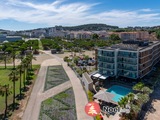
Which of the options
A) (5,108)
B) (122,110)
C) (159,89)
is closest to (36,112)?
(5,108)

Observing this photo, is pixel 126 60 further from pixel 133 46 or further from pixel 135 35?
pixel 135 35

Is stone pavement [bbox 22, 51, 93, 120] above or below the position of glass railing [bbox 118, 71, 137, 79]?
below

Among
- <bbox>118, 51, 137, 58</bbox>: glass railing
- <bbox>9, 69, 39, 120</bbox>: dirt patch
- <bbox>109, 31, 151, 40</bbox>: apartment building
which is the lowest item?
<bbox>9, 69, 39, 120</bbox>: dirt patch

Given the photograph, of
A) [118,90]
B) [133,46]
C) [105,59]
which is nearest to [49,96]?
[118,90]

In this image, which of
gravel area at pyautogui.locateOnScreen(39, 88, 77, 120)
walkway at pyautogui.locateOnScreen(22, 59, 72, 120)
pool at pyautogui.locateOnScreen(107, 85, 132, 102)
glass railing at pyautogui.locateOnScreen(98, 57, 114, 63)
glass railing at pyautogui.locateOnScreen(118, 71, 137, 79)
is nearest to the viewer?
gravel area at pyautogui.locateOnScreen(39, 88, 77, 120)

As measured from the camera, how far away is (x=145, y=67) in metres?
60.0

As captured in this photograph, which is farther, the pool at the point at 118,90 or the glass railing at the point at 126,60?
the glass railing at the point at 126,60

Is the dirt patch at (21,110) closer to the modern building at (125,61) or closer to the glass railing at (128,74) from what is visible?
the modern building at (125,61)

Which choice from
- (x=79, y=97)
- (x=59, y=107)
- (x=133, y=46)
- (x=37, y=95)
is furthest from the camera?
(x=133, y=46)

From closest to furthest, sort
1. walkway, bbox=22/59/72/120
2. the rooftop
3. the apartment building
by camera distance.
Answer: walkway, bbox=22/59/72/120 → the rooftop → the apartment building

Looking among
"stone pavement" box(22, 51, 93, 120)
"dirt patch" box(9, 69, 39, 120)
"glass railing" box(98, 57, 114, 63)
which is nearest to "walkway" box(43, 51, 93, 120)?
"stone pavement" box(22, 51, 93, 120)

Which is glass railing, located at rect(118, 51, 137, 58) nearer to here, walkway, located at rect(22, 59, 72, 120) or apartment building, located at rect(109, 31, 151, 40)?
walkway, located at rect(22, 59, 72, 120)

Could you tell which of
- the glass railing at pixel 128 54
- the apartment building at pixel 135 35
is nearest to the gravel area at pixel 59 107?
the glass railing at pixel 128 54

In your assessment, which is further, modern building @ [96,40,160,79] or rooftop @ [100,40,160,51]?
rooftop @ [100,40,160,51]
